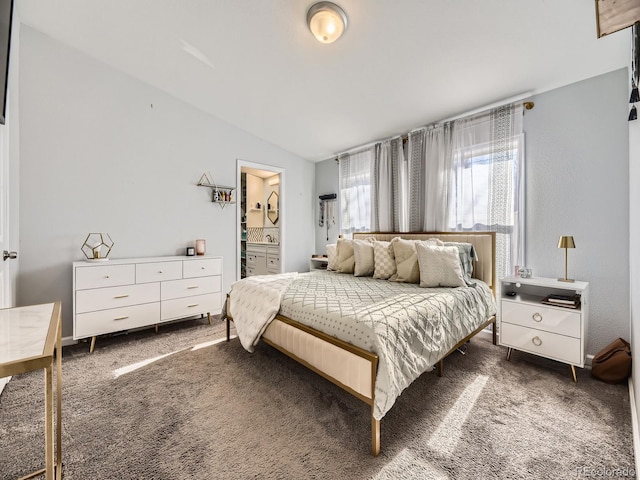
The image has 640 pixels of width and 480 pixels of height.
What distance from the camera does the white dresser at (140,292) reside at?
8.54ft

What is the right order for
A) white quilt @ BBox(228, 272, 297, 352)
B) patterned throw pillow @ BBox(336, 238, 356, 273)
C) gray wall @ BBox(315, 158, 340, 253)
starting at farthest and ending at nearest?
gray wall @ BBox(315, 158, 340, 253) → patterned throw pillow @ BBox(336, 238, 356, 273) → white quilt @ BBox(228, 272, 297, 352)

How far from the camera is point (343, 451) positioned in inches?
55.3

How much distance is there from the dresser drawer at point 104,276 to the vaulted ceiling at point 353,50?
220 centimetres

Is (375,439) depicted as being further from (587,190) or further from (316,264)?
(316,264)

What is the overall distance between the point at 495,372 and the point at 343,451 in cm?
153

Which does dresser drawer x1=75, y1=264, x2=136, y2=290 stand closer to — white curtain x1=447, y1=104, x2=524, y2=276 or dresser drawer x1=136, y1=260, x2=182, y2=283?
dresser drawer x1=136, y1=260, x2=182, y2=283

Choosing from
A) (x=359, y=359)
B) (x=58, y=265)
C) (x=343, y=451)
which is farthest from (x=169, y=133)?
(x=343, y=451)

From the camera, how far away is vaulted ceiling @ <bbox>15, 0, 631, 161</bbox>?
1934 mm

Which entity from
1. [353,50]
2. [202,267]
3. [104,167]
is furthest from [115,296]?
[353,50]

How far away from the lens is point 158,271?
3.03 metres

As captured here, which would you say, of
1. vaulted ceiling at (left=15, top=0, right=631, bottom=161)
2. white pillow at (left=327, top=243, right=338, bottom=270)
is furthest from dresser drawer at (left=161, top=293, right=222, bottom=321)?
vaulted ceiling at (left=15, top=0, right=631, bottom=161)

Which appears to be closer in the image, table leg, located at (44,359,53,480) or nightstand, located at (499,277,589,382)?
table leg, located at (44,359,53,480)

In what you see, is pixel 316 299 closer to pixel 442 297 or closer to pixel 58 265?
pixel 442 297

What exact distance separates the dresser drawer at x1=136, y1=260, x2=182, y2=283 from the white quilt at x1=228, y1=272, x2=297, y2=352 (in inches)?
35.9
